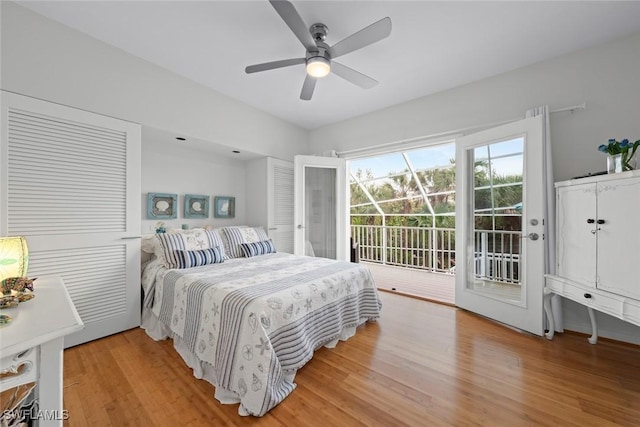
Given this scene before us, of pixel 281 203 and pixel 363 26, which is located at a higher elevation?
pixel 363 26

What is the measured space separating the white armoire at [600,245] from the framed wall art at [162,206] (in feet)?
13.4

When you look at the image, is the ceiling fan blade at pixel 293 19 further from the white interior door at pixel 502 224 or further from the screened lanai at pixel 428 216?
the screened lanai at pixel 428 216

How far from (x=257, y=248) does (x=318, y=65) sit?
2175mm

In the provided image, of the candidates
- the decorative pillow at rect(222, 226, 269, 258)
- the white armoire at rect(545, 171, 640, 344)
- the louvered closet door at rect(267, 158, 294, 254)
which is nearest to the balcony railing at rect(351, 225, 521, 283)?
the white armoire at rect(545, 171, 640, 344)

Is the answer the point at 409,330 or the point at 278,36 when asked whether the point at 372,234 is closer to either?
the point at 409,330

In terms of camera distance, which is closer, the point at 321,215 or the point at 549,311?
the point at 549,311

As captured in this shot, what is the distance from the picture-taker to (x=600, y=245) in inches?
74.3

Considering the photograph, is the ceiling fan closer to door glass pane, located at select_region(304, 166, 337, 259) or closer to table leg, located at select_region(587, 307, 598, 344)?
door glass pane, located at select_region(304, 166, 337, 259)

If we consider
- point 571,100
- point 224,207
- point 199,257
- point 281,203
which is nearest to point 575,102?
point 571,100

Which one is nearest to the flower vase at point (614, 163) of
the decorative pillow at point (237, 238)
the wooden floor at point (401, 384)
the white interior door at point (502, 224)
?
the white interior door at point (502, 224)

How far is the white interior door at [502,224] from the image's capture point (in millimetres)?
2340

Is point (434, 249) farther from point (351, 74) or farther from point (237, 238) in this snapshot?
point (351, 74)

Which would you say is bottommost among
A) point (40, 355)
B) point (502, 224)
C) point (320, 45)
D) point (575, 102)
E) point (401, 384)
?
point (401, 384)

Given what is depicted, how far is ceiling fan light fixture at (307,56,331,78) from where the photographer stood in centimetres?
194
